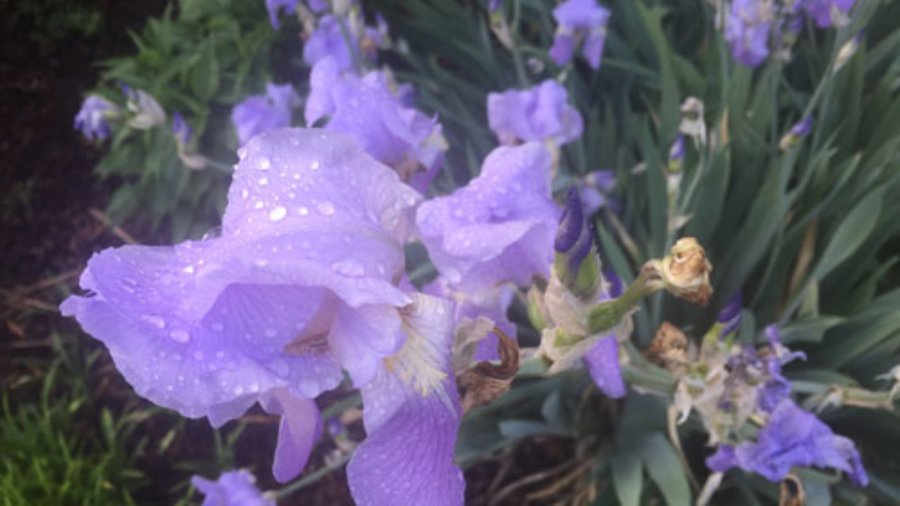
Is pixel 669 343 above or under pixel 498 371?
under

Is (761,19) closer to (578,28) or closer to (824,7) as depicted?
(824,7)

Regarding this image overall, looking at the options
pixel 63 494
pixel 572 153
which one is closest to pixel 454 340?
pixel 572 153

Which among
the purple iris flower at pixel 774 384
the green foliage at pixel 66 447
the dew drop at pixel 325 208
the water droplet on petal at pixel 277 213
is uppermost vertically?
the water droplet on petal at pixel 277 213

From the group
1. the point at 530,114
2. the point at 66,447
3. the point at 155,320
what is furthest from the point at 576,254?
the point at 66,447

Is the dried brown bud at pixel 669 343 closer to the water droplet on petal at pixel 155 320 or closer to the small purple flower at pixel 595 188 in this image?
the small purple flower at pixel 595 188

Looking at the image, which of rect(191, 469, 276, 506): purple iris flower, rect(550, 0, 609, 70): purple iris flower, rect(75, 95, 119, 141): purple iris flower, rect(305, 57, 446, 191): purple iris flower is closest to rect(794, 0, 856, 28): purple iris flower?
rect(550, 0, 609, 70): purple iris flower

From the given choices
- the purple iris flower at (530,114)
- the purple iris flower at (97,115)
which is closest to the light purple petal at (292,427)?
the purple iris flower at (530,114)

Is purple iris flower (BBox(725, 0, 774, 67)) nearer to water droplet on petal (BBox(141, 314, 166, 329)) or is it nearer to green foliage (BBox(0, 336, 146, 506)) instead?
water droplet on petal (BBox(141, 314, 166, 329))
